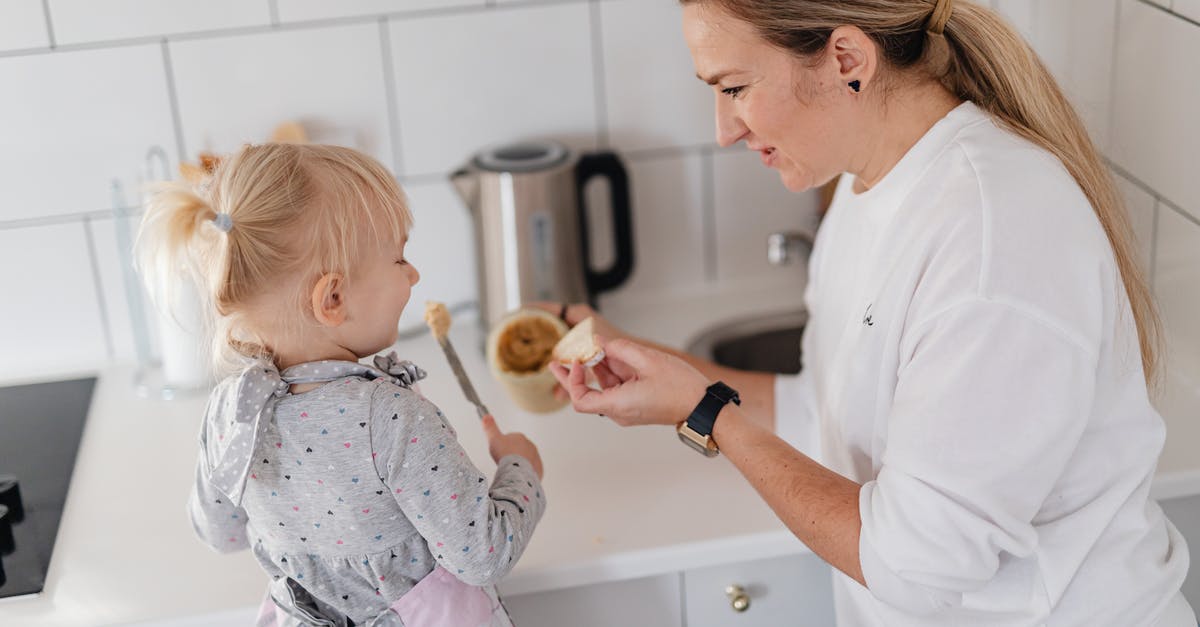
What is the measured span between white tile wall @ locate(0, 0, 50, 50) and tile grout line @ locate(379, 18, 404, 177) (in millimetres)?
401

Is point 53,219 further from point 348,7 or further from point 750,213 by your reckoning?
point 750,213

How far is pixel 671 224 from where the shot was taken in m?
1.87

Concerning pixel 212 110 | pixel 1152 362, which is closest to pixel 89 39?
pixel 212 110

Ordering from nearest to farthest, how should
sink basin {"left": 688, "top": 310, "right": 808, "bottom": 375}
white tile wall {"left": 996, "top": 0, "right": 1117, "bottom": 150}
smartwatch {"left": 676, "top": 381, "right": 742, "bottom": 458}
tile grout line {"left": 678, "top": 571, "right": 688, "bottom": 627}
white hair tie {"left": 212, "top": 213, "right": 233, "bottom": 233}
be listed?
white hair tie {"left": 212, "top": 213, "right": 233, "bottom": 233}, smartwatch {"left": 676, "top": 381, "right": 742, "bottom": 458}, tile grout line {"left": 678, "top": 571, "right": 688, "bottom": 627}, white tile wall {"left": 996, "top": 0, "right": 1117, "bottom": 150}, sink basin {"left": 688, "top": 310, "right": 808, "bottom": 375}

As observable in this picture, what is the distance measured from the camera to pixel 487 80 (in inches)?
68.2

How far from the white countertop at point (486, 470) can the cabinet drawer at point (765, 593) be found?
3cm

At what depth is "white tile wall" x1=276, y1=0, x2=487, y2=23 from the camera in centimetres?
165

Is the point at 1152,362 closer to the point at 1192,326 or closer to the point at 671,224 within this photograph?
the point at 1192,326

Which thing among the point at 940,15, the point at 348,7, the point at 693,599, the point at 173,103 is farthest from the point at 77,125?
the point at 940,15

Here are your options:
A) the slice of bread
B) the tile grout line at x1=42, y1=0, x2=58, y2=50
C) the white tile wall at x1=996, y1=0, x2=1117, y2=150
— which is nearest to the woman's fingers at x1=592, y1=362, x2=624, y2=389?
the slice of bread

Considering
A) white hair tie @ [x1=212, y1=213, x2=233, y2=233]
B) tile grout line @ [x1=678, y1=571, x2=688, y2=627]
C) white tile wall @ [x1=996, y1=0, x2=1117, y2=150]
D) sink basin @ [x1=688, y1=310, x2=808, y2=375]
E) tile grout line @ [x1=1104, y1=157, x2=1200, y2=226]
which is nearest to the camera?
white hair tie @ [x1=212, y1=213, x2=233, y2=233]

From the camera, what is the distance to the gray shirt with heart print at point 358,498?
1.09 metres

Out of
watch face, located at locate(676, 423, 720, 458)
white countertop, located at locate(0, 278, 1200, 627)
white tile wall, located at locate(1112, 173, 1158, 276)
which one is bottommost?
white countertop, located at locate(0, 278, 1200, 627)

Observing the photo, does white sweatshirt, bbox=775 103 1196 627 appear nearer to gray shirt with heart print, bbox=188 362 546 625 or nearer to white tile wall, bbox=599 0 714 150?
gray shirt with heart print, bbox=188 362 546 625
